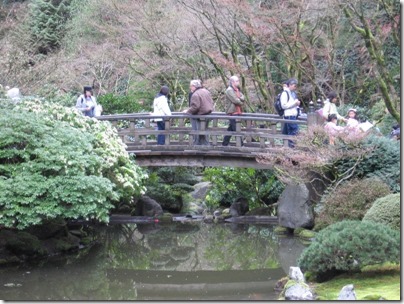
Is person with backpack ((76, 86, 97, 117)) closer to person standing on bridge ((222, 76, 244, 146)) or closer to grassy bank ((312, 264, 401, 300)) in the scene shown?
person standing on bridge ((222, 76, 244, 146))

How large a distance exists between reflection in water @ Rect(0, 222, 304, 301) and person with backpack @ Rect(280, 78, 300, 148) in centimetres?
252

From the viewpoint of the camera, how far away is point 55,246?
61.0 feet

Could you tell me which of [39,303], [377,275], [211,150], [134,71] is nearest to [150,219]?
[211,150]

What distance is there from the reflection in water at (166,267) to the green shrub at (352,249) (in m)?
1.22

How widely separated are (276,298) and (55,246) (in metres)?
6.51

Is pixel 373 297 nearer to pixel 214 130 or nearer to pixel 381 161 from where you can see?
pixel 381 161

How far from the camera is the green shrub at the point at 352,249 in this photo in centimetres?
1281

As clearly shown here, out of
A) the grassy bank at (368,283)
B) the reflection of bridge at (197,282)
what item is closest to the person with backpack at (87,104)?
the reflection of bridge at (197,282)

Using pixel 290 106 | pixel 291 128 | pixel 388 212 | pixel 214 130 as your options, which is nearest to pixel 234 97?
pixel 214 130

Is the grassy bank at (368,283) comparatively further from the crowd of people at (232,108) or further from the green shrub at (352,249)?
the crowd of people at (232,108)

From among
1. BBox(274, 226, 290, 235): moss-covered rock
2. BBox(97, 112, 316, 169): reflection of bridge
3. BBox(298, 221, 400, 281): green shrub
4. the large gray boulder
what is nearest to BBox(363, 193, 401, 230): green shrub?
BBox(298, 221, 400, 281): green shrub

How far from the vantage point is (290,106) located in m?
19.6

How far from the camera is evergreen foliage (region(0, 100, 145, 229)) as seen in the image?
55.1 ft

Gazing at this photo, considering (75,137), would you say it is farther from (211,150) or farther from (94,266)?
(211,150)
